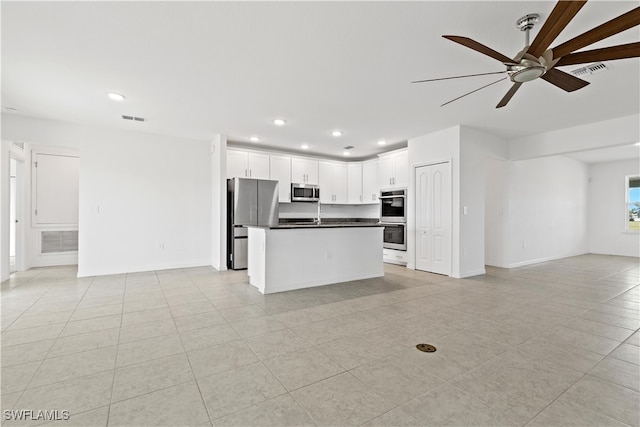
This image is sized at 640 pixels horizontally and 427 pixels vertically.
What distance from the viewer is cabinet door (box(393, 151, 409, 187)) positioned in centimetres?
630

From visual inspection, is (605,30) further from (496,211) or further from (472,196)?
(496,211)

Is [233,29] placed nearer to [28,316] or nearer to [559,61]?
[559,61]

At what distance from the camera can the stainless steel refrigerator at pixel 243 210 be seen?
19.3ft

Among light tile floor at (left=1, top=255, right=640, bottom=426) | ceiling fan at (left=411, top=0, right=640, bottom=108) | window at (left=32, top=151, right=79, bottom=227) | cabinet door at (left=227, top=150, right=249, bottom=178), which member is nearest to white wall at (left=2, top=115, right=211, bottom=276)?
cabinet door at (left=227, top=150, right=249, bottom=178)

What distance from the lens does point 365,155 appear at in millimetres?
7992

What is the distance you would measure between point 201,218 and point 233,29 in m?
4.64

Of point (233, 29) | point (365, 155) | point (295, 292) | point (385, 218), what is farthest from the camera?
point (365, 155)

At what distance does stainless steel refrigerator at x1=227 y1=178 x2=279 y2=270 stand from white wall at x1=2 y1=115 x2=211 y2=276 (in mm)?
756

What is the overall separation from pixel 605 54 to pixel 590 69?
59.2 inches

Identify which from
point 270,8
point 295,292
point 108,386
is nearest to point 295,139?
point 295,292

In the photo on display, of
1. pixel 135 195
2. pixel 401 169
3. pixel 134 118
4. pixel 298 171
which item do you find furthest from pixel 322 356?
pixel 298 171

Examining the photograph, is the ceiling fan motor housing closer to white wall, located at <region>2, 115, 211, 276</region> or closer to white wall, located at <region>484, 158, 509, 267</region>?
white wall, located at <region>484, 158, 509, 267</region>

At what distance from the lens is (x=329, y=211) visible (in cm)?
801

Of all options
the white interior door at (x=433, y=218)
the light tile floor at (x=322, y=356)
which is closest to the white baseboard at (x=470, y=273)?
the white interior door at (x=433, y=218)
